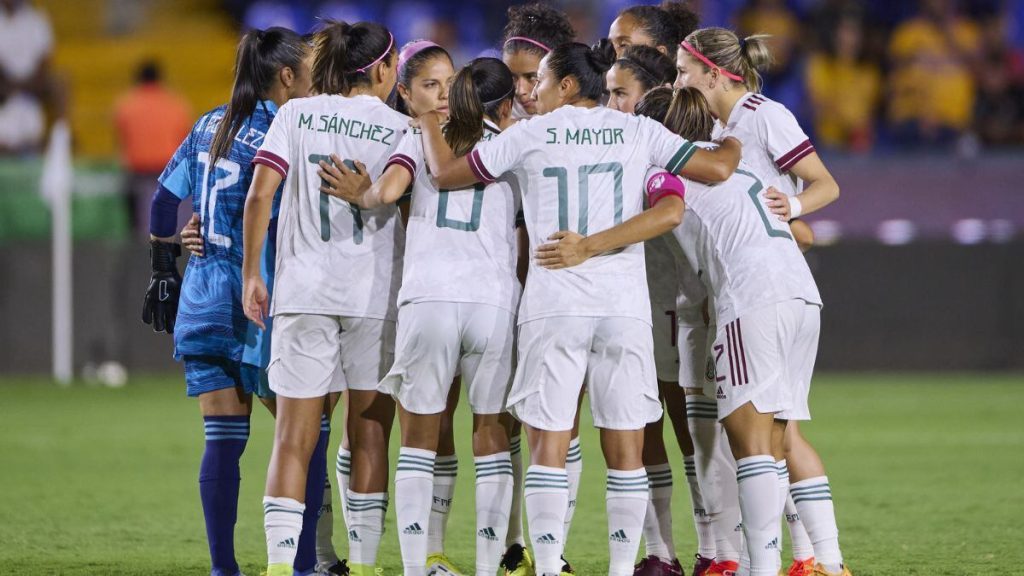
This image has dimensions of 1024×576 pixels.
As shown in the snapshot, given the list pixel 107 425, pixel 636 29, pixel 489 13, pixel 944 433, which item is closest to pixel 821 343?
pixel 944 433

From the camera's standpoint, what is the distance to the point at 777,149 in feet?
18.8

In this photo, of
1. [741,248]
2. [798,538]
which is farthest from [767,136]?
[798,538]

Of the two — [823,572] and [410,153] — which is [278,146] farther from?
[823,572]

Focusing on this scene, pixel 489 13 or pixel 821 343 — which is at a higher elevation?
pixel 489 13

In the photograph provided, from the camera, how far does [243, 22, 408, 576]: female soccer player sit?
18.0 feet

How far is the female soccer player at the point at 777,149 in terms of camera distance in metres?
5.60

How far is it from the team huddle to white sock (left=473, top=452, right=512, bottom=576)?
0.04 ft

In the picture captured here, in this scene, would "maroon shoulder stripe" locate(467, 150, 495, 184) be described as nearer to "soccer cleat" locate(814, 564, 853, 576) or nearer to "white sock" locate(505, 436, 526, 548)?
"white sock" locate(505, 436, 526, 548)

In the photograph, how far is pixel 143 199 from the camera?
14258mm

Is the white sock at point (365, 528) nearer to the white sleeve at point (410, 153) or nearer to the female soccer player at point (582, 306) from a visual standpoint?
the female soccer player at point (582, 306)

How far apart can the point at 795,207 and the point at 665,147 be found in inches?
24.6

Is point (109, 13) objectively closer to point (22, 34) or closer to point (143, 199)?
point (22, 34)

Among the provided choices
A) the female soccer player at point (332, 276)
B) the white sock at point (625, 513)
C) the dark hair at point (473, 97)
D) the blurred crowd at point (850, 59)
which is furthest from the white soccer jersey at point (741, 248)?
the blurred crowd at point (850, 59)

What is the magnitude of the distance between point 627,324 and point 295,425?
4.38ft
